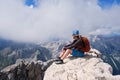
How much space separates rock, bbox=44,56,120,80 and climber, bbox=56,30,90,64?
584mm

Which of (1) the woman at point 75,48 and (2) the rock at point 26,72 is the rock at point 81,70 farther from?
(2) the rock at point 26,72

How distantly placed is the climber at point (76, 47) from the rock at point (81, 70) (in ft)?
1.92

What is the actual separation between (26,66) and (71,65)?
9677 centimetres

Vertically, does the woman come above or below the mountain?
above

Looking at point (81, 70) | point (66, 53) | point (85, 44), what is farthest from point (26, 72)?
point (81, 70)

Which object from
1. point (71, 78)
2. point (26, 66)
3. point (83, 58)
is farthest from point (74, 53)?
point (26, 66)

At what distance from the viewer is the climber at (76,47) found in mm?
25592

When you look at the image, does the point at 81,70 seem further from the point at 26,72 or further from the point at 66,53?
the point at 26,72

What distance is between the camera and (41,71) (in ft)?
367

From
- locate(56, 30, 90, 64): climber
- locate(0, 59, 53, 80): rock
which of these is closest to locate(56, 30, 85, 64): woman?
locate(56, 30, 90, 64): climber

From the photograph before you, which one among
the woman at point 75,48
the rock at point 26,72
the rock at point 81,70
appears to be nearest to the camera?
the rock at point 81,70

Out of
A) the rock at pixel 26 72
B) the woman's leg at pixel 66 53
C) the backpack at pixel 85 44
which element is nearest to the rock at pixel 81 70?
the woman's leg at pixel 66 53

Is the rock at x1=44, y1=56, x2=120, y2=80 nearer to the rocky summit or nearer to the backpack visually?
the rocky summit

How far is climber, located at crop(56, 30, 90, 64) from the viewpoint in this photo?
2559cm
